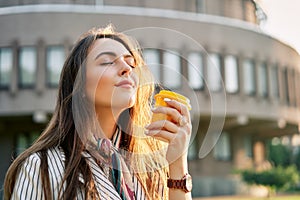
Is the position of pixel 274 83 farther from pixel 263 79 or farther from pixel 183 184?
pixel 183 184

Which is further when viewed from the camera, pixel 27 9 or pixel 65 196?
pixel 27 9

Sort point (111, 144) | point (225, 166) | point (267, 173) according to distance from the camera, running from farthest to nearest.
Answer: point (225, 166)
point (267, 173)
point (111, 144)

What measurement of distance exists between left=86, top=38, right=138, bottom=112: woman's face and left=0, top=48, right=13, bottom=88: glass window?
23.5 metres

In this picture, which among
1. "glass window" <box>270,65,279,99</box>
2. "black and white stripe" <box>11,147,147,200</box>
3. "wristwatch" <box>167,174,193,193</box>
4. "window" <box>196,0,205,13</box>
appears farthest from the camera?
"glass window" <box>270,65,279,99</box>

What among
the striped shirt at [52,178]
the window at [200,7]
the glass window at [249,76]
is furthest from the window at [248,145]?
the striped shirt at [52,178]

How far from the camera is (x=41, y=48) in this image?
2447 cm

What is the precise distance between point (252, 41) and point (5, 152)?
45.7ft

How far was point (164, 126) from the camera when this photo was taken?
5.29 feet

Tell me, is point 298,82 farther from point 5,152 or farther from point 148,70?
point 148,70

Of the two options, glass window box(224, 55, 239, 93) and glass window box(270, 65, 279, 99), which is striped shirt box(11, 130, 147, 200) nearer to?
glass window box(224, 55, 239, 93)

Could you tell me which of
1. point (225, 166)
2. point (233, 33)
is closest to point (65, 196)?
point (233, 33)

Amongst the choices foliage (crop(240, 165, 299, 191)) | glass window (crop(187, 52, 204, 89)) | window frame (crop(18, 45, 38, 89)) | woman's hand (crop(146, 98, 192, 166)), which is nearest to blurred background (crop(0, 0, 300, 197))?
window frame (crop(18, 45, 38, 89))

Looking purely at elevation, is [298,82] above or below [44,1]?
below

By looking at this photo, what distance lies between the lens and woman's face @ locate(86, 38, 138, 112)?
163 centimetres
